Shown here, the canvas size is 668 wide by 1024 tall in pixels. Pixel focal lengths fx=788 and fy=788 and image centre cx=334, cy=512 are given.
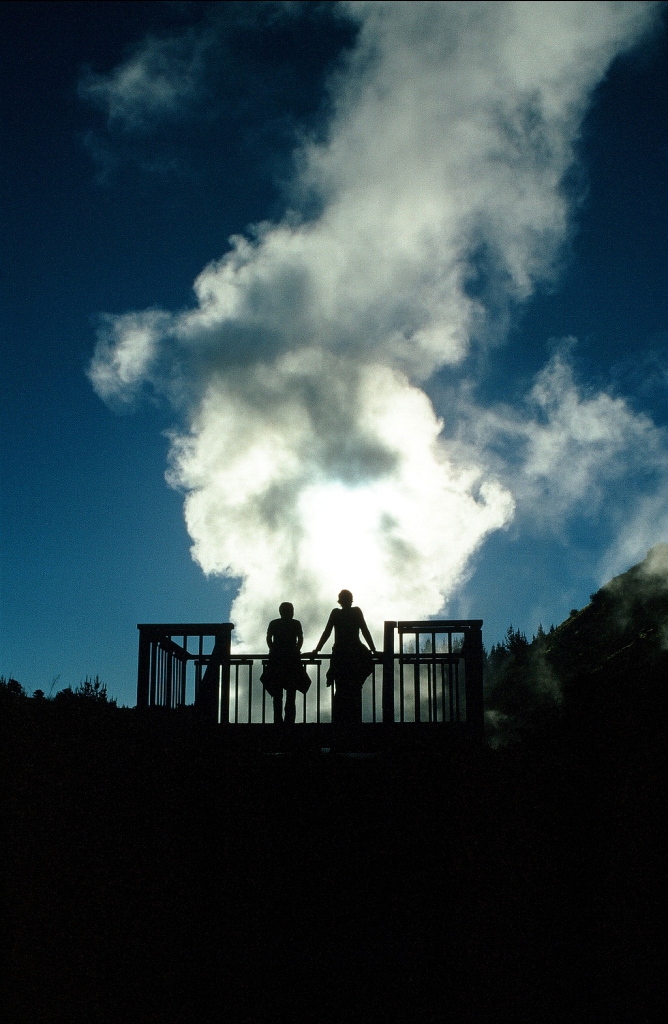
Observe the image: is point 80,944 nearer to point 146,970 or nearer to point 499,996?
point 146,970

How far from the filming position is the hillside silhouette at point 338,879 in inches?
185

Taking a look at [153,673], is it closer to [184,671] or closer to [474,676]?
[184,671]

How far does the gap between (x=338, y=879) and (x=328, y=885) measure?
0.12 m

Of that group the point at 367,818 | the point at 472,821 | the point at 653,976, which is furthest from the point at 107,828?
the point at 653,976

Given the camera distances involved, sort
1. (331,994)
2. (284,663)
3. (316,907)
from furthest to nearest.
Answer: (284,663)
(316,907)
(331,994)

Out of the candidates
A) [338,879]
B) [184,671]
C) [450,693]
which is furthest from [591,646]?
[338,879]

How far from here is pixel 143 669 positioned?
993cm

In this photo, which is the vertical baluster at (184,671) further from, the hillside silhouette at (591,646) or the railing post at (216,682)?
the hillside silhouette at (591,646)

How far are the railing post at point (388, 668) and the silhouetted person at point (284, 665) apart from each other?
101cm

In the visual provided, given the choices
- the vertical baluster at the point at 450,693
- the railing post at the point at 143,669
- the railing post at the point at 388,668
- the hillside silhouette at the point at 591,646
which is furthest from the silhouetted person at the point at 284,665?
the hillside silhouette at the point at 591,646

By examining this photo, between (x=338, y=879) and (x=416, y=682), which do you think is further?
(x=416, y=682)

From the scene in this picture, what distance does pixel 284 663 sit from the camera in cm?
1009

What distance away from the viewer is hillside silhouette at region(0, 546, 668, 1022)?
470 centimetres

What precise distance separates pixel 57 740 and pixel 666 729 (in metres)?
5.58
